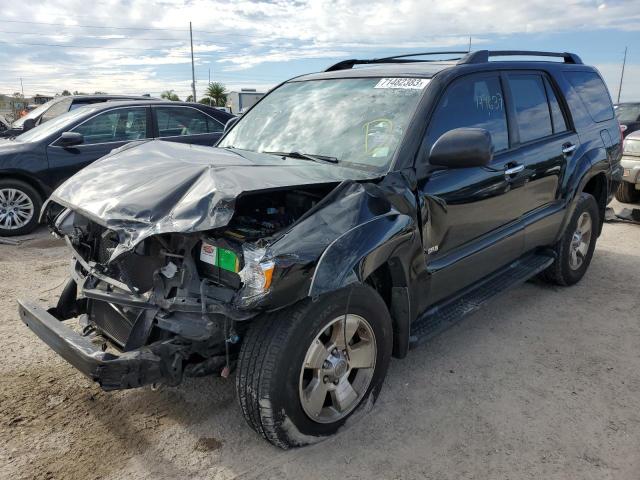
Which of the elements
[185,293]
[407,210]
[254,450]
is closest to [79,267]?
[185,293]

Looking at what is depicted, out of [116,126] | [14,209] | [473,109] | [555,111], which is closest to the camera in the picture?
[473,109]

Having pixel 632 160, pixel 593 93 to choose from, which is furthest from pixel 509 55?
pixel 632 160

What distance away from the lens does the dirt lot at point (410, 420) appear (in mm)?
2621

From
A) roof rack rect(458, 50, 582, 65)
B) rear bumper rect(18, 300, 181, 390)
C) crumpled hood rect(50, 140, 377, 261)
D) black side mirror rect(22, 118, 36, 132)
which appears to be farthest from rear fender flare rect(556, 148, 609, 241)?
black side mirror rect(22, 118, 36, 132)

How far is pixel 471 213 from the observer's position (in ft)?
11.4

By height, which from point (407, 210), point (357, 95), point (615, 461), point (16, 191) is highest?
point (357, 95)

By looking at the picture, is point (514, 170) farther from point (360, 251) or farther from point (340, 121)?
point (360, 251)

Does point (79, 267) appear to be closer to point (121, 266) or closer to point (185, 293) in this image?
point (121, 266)

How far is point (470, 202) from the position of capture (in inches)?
135

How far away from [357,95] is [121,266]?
1853 mm

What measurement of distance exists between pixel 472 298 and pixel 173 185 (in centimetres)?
218

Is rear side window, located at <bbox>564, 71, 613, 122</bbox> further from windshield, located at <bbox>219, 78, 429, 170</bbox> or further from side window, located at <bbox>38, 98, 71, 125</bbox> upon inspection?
side window, located at <bbox>38, 98, 71, 125</bbox>

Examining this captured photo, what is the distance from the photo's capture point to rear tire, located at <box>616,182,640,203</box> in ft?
29.0

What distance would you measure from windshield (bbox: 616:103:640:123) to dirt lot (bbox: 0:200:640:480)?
1167cm
